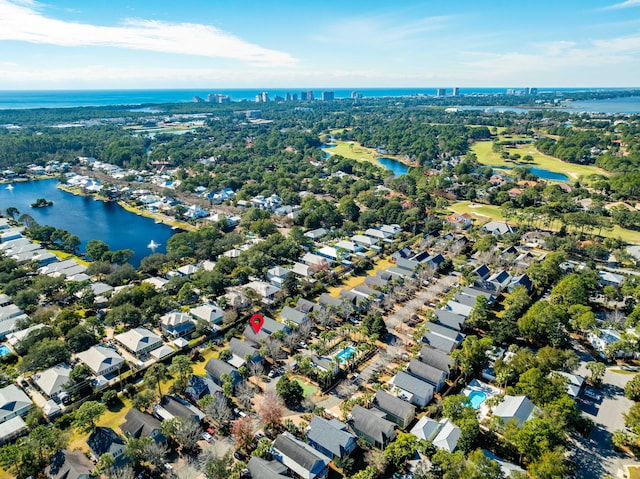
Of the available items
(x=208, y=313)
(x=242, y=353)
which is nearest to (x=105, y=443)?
(x=242, y=353)

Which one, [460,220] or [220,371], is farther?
[460,220]

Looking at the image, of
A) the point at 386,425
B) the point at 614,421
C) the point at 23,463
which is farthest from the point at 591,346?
the point at 23,463

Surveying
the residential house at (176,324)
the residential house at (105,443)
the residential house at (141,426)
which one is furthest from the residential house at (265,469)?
the residential house at (176,324)

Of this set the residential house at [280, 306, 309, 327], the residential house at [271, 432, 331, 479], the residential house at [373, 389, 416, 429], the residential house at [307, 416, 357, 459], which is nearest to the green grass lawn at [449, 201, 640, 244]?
the residential house at [280, 306, 309, 327]

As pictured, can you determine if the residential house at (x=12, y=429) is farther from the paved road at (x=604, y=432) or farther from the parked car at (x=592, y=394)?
the parked car at (x=592, y=394)

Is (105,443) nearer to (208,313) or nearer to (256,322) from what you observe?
(208,313)
